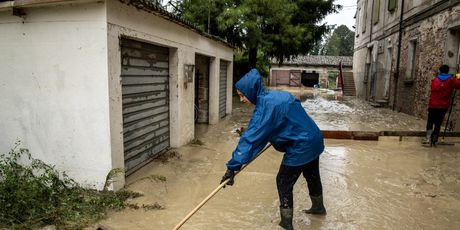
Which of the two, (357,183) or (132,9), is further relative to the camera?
(357,183)

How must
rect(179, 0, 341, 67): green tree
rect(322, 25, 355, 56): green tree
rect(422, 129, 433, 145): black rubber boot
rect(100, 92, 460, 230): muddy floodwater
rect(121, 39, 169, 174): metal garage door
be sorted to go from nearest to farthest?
rect(100, 92, 460, 230): muddy floodwater < rect(121, 39, 169, 174): metal garage door < rect(422, 129, 433, 145): black rubber boot < rect(179, 0, 341, 67): green tree < rect(322, 25, 355, 56): green tree

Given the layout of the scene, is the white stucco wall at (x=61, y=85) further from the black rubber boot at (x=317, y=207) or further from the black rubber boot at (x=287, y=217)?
the black rubber boot at (x=317, y=207)

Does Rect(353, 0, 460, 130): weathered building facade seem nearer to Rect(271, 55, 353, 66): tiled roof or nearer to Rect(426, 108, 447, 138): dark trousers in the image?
Rect(426, 108, 447, 138): dark trousers

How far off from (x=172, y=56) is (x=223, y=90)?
223 inches

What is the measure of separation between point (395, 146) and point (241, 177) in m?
4.43

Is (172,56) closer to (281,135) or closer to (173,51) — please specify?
(173,51)

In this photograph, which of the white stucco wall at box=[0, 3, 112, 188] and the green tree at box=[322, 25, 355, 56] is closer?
Result: the white stucco wall at box=[0, 3, 112, 188]

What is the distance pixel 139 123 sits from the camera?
582 centimetres

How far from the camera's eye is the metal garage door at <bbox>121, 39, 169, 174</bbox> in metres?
5.37

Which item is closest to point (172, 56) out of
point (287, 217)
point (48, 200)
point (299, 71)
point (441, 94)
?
point (48, 200)

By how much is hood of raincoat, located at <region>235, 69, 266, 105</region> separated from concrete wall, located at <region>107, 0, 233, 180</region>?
2.01 metres

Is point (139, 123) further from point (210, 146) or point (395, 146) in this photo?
point (395, 146)

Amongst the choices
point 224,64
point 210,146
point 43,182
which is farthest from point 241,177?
point 224,64

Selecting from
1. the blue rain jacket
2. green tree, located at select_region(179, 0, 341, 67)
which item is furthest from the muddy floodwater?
green tree, located at select_region(179, 0, 341, 67)
